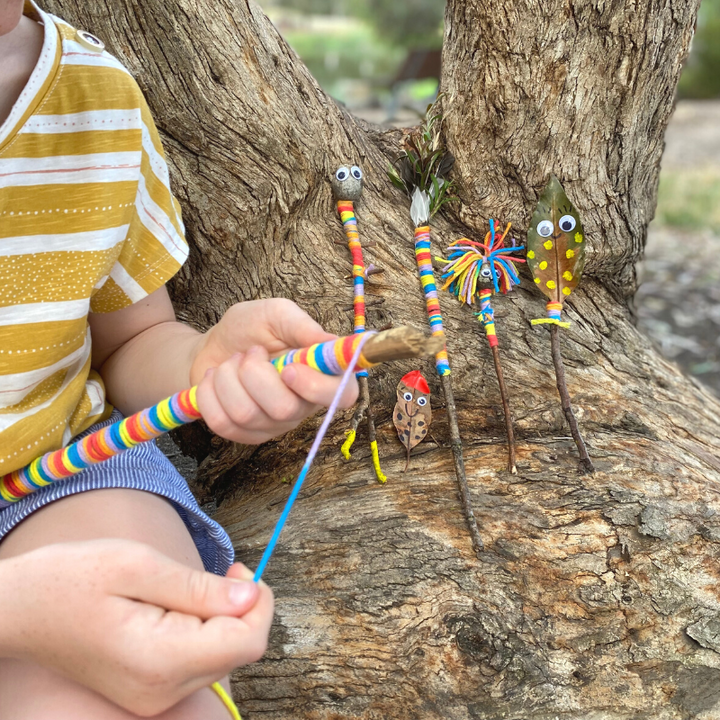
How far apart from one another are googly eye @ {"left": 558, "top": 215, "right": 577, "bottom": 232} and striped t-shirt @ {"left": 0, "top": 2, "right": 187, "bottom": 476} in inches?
31.1

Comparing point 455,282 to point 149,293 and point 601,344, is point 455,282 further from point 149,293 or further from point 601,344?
point 149,293

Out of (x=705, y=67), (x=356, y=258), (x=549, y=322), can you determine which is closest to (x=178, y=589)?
(x=356, y=258)

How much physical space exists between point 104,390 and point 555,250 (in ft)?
2.95

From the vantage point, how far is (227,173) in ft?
4.50

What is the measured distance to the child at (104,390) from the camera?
0.77 meters

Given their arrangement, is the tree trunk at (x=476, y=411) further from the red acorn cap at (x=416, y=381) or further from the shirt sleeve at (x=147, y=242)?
the shirt sleeve at (x=147, y=242)

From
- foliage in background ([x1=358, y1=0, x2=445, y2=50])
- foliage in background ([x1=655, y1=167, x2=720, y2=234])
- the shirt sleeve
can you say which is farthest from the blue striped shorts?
foliage in background ([x1=358, y1=0, x2=445, y2=50])

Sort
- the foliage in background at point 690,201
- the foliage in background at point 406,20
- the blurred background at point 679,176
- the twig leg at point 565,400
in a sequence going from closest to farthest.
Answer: the twig leg at point 565,400, the blurred background at point 679,176, the foliage in background at point 690,201, the foliage in background at point 406,20

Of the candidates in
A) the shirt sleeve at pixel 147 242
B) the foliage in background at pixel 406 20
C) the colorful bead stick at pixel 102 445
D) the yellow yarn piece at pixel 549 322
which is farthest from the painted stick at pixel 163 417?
the foliage in background at pixel 406 20

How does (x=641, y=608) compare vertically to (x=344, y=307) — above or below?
below

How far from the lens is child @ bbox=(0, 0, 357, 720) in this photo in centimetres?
77

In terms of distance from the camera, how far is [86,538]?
938mm

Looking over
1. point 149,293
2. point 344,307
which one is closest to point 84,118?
point 149,293

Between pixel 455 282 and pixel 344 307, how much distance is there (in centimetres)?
24
